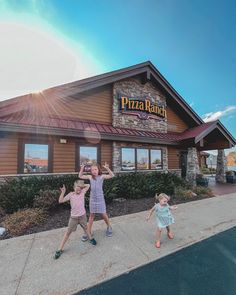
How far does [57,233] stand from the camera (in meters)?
4.72

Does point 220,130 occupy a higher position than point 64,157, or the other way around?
point 220,130

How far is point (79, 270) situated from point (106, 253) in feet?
2.36

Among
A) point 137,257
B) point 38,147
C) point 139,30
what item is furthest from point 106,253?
point 139,30

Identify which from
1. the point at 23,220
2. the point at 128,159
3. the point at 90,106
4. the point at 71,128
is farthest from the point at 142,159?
the point at 23,220

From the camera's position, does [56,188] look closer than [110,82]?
Yes

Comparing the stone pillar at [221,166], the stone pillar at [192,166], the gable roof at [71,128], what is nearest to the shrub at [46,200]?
the gable roof at [71,128]

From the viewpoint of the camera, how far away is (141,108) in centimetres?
1184

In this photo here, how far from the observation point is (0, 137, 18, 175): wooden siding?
7.68m

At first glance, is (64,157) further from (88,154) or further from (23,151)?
(23,151)

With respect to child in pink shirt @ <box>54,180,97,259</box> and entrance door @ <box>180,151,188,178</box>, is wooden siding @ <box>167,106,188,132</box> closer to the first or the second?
entrance door @ <box>180,151,188,178</box>

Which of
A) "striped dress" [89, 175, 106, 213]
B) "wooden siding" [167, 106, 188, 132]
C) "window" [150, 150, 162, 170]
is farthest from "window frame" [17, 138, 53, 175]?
"wooden siding" [167, 106, 188, 132]

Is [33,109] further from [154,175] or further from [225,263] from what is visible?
[225,263]

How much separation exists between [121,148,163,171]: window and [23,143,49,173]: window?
14.4 feet

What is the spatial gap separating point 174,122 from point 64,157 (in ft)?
29.6
